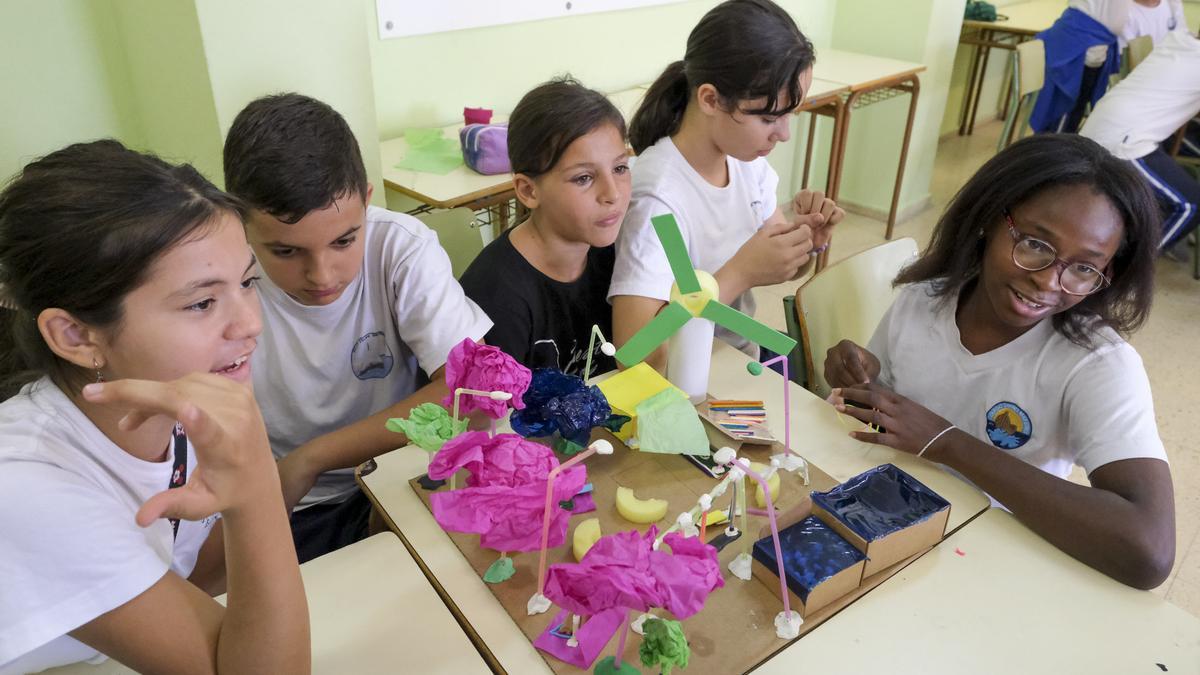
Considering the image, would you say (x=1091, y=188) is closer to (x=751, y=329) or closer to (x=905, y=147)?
(x=751, y=329)

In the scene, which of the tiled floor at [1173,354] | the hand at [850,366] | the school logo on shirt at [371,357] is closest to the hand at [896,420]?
the hand at [850,366]

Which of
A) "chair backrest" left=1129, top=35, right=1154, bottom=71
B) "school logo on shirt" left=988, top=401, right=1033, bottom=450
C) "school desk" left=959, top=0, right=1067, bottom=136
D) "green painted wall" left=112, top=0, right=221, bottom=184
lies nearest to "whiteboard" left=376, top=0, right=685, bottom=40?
"green painted wall" left=112, top=0, right=221, bottom=184

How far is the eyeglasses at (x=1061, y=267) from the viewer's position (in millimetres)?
1142

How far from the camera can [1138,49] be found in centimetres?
348

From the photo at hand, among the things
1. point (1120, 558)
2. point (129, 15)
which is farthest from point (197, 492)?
point (129, 15)

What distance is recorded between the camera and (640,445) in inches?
42.4

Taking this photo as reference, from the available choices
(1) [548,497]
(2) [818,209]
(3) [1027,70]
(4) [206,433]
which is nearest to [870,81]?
(3) [1027,70]

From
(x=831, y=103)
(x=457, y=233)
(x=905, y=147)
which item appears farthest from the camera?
(x=905, y=147)

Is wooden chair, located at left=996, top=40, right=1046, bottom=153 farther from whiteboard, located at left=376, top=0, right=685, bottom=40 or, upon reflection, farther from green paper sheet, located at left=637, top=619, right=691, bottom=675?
green paper sheet, located at left=637, top=619, right=691, bottom=675

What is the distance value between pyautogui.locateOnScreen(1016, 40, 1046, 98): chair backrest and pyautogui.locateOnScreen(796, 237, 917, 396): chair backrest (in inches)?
83.3

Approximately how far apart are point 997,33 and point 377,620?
5323mm

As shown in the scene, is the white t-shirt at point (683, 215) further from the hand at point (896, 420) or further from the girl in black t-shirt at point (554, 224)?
the hand at point (896, 420)

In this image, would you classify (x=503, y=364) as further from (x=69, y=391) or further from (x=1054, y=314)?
(x=1054, y=314)

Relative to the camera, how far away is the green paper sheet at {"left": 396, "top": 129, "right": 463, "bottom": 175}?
7.32 feet
